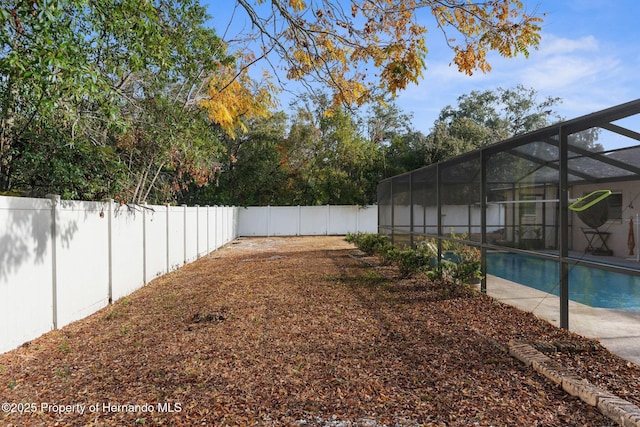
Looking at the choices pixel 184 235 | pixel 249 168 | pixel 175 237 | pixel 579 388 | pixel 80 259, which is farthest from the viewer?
pixel 249 168

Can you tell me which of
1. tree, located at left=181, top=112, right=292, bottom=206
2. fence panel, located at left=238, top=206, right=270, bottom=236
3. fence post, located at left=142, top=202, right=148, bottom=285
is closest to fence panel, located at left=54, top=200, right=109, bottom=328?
fence post, located at left=142, top=202, right=148, bottom=285

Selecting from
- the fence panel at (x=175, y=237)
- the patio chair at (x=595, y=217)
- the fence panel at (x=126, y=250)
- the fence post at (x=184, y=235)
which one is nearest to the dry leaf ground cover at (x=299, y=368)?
the fence panel at (x=126, y=250)

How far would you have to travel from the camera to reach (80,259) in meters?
4.86

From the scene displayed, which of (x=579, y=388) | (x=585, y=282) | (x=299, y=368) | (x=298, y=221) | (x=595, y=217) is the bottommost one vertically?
(x=299, y=368)

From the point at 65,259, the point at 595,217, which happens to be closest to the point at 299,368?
the point at 65,259

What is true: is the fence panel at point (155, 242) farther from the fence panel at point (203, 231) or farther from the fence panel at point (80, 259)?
the fence panel at point (203, 231)

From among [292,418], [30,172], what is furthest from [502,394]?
[30,172]

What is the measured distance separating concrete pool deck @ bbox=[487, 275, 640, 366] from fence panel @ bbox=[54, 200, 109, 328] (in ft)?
17.9

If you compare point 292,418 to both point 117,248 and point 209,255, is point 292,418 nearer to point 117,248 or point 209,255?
point 117,248

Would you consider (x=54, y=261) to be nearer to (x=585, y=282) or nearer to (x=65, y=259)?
(x=65, y=259)

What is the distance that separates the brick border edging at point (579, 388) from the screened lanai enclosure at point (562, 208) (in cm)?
105

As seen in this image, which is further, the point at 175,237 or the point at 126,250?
the point at 175,237

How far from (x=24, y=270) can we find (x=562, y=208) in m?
5.35

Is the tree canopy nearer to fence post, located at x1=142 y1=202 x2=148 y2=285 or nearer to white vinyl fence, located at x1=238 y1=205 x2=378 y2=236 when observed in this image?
fence post, located at x1=142 y1=202 x2=148 y2=285
